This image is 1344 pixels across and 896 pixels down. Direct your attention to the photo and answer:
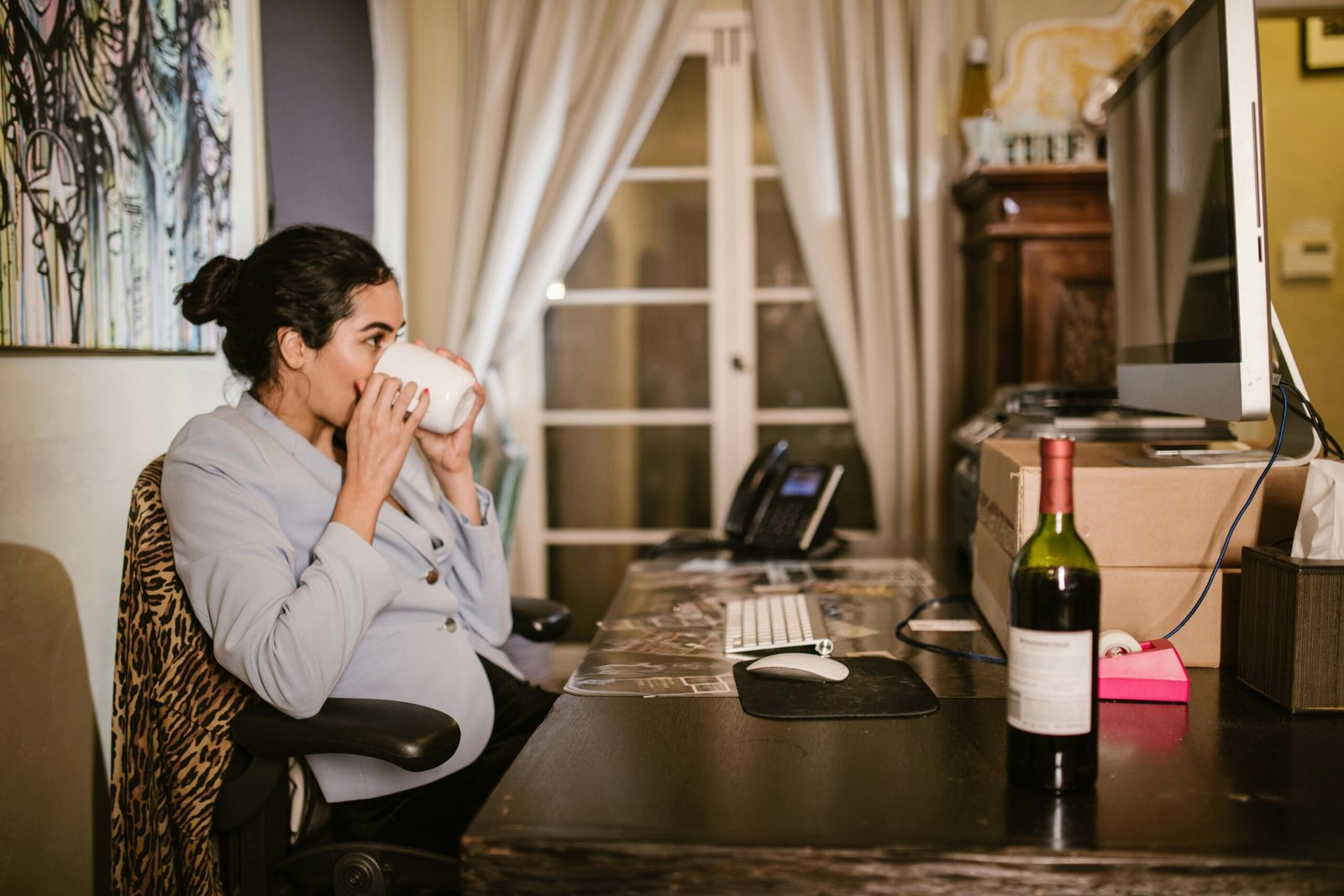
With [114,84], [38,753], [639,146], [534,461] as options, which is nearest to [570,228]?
[639,146]

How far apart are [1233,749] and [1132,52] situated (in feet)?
8.24

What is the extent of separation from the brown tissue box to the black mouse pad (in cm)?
35

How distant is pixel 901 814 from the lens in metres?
0.84

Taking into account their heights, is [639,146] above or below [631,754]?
above

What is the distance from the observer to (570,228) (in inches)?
125

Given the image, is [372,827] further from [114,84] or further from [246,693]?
[114,84]

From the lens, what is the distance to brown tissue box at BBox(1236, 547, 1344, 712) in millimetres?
1038

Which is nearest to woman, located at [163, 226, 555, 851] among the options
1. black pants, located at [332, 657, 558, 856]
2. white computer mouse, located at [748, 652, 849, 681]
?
Result: black pants, located at [332, 657, 558, 856]

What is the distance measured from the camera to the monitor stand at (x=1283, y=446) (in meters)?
1.26

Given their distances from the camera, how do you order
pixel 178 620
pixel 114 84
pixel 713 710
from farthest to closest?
pixel 114 84 → pixel 178 620 → pixel 713 710

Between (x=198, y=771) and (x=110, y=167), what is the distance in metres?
0.99

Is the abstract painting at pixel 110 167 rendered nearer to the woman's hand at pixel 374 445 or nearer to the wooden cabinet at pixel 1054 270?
the woman's hand at pixel 374 445

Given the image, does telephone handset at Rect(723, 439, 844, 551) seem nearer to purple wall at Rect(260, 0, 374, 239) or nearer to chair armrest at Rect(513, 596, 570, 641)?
chair armrest at Rect(513, 596, 570, 641)

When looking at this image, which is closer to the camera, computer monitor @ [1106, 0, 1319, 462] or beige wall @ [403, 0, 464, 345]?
computer monitor @ [1106, 0, 1319, 462]
